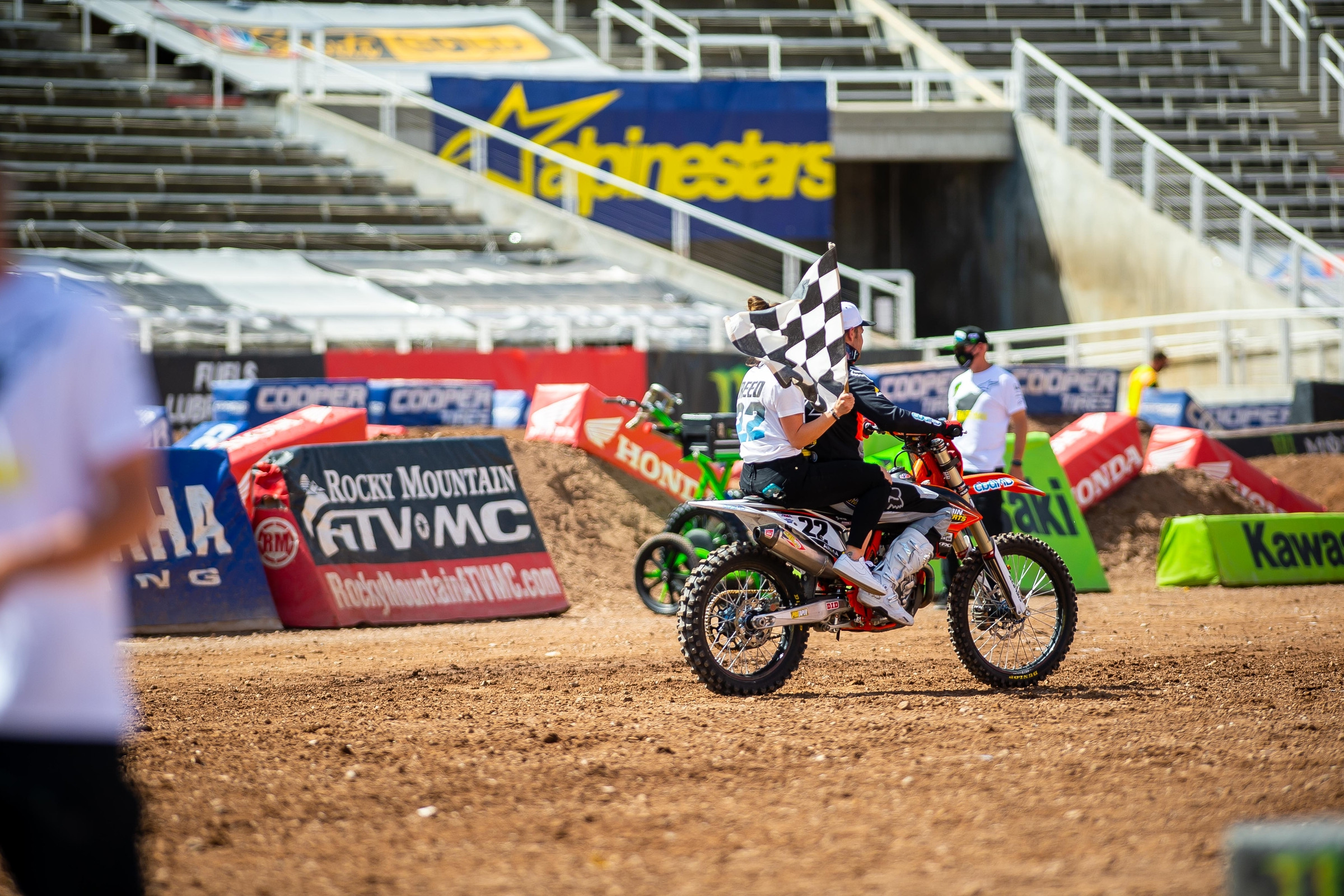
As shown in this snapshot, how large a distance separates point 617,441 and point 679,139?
49.1ft

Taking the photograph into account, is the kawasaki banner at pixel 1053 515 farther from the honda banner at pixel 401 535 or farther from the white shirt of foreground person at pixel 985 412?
the honda banner at pixel 401 535

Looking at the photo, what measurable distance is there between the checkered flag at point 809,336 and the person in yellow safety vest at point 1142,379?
1178 centimetres

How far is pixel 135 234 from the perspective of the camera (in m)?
23.1

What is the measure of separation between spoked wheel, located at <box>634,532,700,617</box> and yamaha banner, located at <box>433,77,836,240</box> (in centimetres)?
1578

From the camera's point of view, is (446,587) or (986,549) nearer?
(986,549)

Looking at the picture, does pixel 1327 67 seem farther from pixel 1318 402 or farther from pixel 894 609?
pixel 894 609

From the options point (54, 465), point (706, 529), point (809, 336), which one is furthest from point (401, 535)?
point (54, 465)

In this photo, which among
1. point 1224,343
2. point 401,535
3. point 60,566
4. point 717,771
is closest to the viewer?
point 60,566

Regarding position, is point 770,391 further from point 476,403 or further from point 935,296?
point 935,296

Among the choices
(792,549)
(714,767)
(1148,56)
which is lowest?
(714,767)

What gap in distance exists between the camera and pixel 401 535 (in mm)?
10633

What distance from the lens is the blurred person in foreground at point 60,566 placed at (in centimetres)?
246

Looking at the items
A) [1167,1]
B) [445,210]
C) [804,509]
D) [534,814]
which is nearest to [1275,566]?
[804,509]

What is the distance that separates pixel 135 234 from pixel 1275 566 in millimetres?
18280
